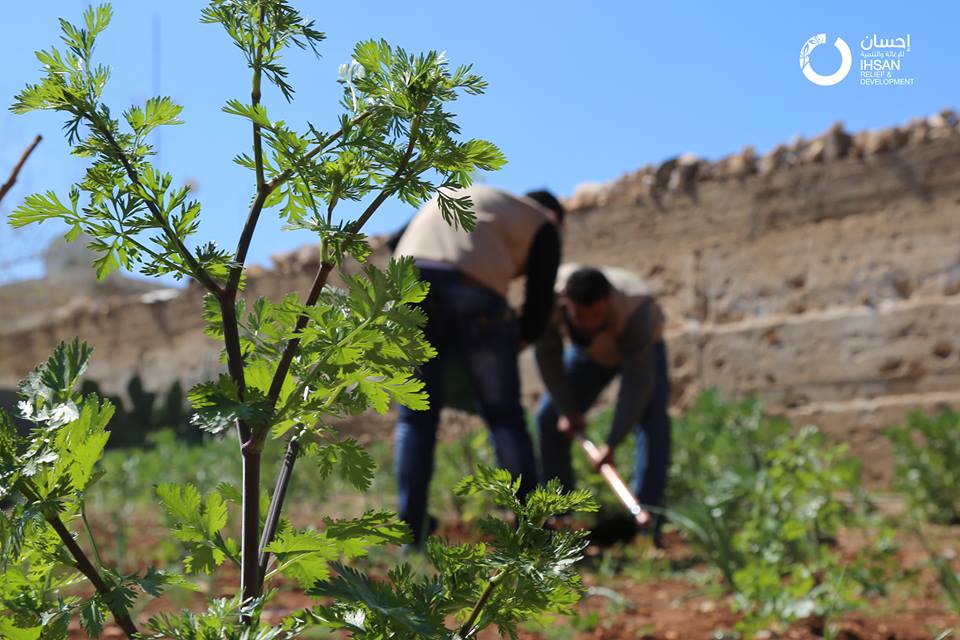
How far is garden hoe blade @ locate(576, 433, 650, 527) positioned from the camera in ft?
12.0

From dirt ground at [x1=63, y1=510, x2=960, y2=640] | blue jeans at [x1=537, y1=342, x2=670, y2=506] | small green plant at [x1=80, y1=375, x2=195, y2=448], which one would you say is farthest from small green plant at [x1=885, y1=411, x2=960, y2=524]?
small green plant at [x1=80, y1=375, x2=195, y2=448]

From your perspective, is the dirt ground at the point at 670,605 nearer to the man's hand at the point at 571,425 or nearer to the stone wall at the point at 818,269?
the man's hand at the point at 571,425

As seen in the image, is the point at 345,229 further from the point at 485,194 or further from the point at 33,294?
the point at 33,294

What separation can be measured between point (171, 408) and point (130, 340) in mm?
2662

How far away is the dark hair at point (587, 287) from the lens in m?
3.95

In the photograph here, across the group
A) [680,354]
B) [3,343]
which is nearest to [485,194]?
[680,354]

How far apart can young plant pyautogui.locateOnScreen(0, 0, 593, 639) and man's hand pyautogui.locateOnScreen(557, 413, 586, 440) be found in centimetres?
361

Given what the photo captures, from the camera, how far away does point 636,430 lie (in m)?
4.47

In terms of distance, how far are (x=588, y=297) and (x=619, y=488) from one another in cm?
79

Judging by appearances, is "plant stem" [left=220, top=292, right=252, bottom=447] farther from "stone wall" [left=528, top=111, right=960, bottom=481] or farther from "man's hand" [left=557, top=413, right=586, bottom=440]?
"stone wall" [left=528, top=111, right=960, bottom=481]

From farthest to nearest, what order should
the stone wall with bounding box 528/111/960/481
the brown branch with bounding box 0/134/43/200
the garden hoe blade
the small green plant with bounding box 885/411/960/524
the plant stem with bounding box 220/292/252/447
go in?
the stone wall with bounding box 528/111/960/481
the small green plant with bounding box 885/411/960/524
the garden hoe blade
the brown branch with bounding box 0/134/43/200
the plant stem with bounding box 220/292/252/447

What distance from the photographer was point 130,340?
31.7 ft

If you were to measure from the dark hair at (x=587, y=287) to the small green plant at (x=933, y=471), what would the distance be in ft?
5.29

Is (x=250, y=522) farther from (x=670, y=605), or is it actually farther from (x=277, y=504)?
(x=670, y=605)
